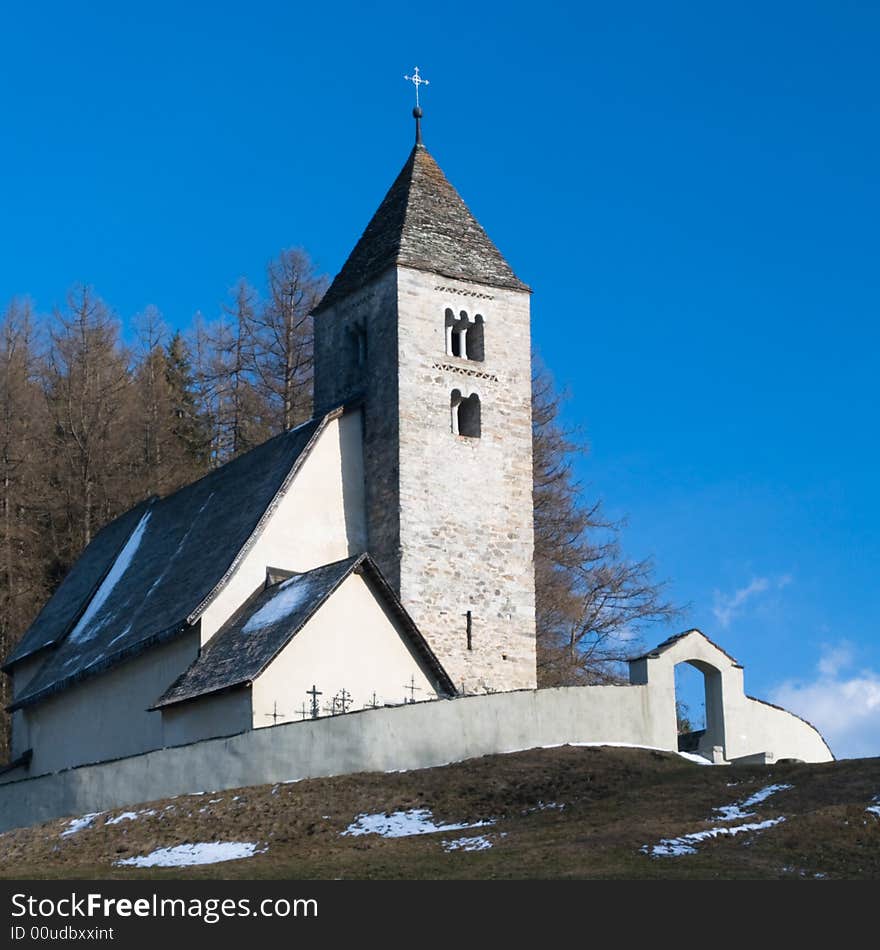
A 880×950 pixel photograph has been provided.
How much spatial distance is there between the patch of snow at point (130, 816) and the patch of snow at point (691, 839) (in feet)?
34.2

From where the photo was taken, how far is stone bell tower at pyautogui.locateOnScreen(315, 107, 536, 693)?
124 ft

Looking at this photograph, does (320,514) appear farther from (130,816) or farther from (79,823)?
(130,816)

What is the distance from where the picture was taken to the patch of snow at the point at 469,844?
23719 mm

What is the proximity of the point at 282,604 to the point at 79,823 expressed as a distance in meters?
6.36

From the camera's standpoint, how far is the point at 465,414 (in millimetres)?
39969

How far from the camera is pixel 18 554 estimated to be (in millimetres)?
53906

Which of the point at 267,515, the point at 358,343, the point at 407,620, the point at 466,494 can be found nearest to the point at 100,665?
the point at 267,515

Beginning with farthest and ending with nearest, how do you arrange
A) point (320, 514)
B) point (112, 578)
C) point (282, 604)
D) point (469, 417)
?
1. point (112, 578)
2. point (469, 417)
3. point (320, 514)
4. point (282, 604)

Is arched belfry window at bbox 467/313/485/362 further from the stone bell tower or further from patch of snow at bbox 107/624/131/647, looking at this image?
patch of snow at bbox 107/624/131/647

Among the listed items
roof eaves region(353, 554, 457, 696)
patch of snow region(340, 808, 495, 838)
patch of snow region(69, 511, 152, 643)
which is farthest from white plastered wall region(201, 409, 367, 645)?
patch of snow region(340, 808, 495, 838)

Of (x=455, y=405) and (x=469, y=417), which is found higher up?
(x=455, y=405)

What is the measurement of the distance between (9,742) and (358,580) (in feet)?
67.7

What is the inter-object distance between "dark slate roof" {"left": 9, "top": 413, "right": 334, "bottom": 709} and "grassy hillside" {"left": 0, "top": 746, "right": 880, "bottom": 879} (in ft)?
24.7

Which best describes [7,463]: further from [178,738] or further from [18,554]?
[178,738]
